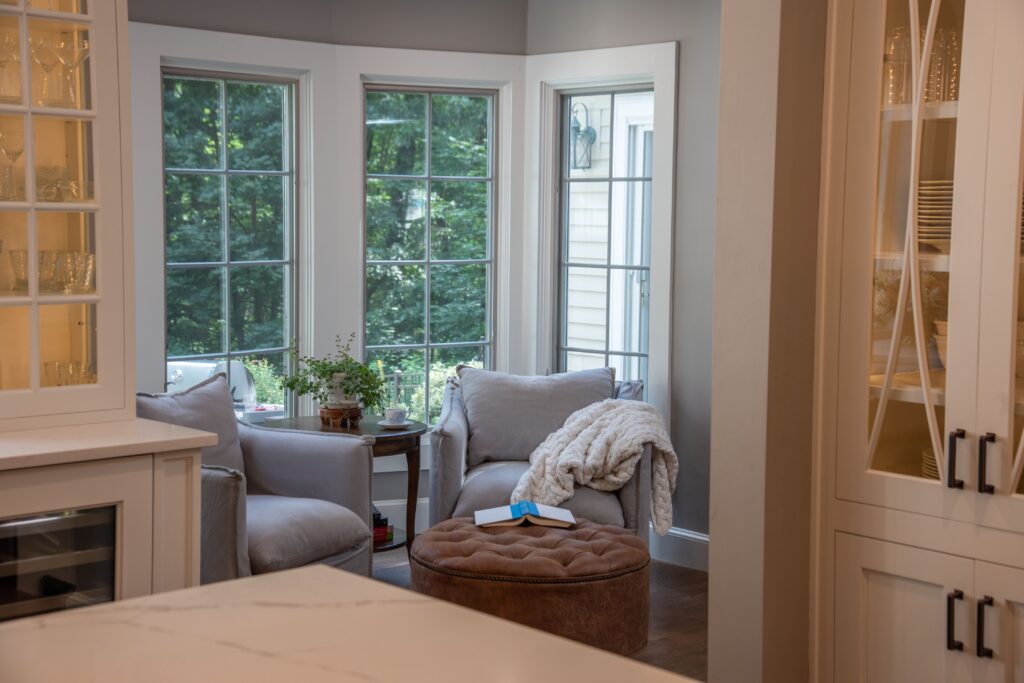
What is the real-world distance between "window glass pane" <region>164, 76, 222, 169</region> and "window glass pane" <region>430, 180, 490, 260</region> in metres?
1.14

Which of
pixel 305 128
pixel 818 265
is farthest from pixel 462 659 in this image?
pixel 305 128

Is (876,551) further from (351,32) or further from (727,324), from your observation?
(351,32)

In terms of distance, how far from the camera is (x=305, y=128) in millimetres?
5094

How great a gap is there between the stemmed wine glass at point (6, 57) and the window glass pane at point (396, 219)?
278 cm

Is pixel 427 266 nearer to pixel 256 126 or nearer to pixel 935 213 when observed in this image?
pixel 256 126

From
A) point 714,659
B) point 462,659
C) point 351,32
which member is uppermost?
point 351,32

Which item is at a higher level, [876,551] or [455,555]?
[876,551]

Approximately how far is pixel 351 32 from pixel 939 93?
10.9ft

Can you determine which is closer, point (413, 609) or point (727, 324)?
point (413, 609)

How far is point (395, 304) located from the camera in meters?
5.46

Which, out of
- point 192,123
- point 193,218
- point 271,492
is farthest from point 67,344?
point 192,123

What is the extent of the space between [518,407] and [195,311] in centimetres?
151

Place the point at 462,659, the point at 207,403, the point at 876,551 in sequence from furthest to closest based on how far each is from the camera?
the point at 207,403 → the point at 876,551 → the point at 462,659

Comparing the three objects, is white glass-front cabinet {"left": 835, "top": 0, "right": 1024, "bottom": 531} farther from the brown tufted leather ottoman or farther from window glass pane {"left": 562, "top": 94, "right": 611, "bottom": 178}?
window glass pane {"left": 562, "top": 94, "right": 611, "bottom": 178}
